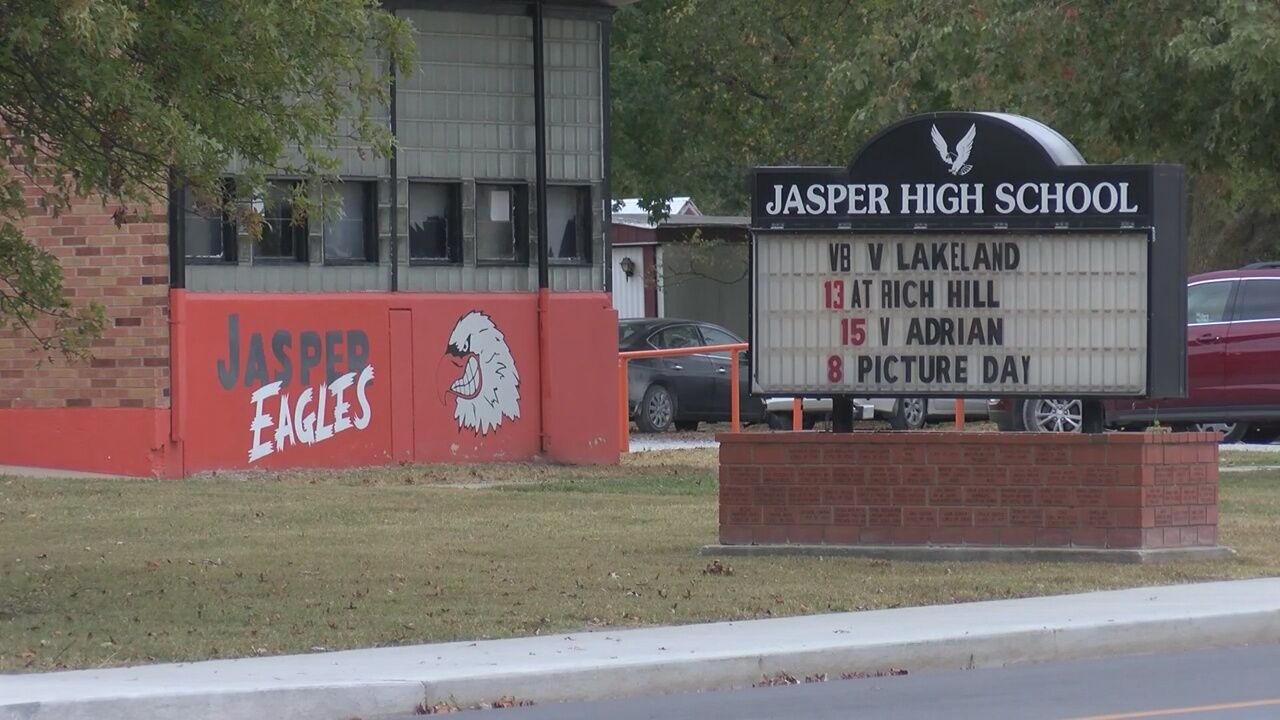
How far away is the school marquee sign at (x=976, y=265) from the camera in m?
12.9

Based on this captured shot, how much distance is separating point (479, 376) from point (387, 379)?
1.10m

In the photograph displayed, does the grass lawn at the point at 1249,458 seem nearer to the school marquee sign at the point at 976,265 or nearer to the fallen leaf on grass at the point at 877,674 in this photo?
the school marquee sign at the point at 976,265

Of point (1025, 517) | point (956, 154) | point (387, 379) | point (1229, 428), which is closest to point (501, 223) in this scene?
point (387, 379)

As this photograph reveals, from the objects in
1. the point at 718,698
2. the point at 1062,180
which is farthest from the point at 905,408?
the point at 718,698

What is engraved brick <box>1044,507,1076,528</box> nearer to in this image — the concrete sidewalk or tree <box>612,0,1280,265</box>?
the concrete sidewalk

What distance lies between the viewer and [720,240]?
38.9 meters

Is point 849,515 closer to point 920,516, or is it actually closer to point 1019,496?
point 920,516

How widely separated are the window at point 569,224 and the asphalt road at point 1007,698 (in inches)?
481

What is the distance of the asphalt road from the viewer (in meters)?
8.82

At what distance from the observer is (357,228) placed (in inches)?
808

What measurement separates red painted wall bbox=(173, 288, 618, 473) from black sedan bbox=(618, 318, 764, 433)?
587cm

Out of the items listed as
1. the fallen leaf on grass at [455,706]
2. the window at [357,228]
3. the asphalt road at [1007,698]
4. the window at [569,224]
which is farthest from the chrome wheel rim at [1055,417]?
the fallen leaf on grass at [455,706]

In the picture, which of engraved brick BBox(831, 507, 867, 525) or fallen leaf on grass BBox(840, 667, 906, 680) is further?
engraved brick BBox(831, 507, 867, 525)

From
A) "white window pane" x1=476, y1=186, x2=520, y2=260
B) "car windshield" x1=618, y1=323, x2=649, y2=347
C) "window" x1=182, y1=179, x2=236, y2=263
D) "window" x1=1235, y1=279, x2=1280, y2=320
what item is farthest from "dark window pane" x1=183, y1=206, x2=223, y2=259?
"window" x1=1235, y1=279, x2=1280, y2=320
